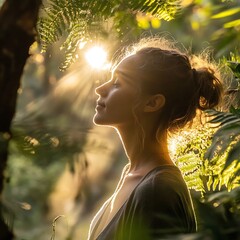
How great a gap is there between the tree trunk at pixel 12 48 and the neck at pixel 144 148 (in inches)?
17.5

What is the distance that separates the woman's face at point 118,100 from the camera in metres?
1.20

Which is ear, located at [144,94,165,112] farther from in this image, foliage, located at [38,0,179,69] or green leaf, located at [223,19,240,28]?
green leaf, located at [223,19,240,28]

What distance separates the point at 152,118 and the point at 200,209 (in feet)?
2.58

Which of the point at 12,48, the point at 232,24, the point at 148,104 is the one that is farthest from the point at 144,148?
the point at 232,24

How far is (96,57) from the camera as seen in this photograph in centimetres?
130

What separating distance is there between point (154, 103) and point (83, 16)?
21 cm

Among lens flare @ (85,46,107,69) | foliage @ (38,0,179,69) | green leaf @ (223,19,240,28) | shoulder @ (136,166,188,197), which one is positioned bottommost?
shoulder @ (136,166,188,197)

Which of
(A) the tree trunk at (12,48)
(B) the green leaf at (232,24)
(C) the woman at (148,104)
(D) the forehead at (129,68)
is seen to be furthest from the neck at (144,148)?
(B) the green leaf at (232,24)

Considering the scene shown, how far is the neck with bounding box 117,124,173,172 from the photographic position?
1220mm

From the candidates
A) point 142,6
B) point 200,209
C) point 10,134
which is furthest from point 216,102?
point 200,209

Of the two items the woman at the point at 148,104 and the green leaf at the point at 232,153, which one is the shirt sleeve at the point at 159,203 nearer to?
the woman at the point at 148,104

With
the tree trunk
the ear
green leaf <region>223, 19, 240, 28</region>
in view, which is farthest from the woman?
green leaf <region>223, 19, 240, 28</region>

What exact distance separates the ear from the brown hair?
0.01 m

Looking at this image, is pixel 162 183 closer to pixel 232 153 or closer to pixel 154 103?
pixel 154 103
